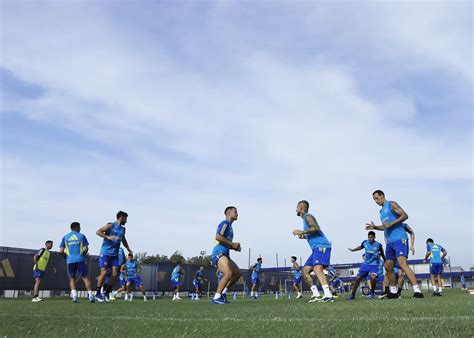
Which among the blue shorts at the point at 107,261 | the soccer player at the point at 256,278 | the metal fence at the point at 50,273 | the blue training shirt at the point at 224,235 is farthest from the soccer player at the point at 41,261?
the soccer player at the point at 256,278

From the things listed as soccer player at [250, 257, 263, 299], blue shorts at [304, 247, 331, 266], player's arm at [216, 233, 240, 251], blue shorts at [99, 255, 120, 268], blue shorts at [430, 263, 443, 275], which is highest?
player's arm at [216, 233, 240, 251]

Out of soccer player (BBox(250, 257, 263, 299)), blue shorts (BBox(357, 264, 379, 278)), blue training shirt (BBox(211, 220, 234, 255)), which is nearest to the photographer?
blue training shirt (BBox(211, 220, 234, 255))

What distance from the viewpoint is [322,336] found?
10.4 feet

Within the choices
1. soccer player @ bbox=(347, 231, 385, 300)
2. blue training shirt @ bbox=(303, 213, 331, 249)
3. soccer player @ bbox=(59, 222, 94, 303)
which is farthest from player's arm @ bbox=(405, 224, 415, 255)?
soccer player @ bbox=(59, 222, 94, 303)

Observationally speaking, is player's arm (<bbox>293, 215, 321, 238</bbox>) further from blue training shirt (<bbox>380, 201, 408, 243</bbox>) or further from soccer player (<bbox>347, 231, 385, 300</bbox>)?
soccer player (<bbox>347, 231, 385, 300</bbox>)

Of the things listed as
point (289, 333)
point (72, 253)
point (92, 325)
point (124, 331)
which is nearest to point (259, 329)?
point (289, 333)

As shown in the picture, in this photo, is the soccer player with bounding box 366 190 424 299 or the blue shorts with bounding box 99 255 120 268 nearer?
the soccer player with bounding box 366 190 424 299

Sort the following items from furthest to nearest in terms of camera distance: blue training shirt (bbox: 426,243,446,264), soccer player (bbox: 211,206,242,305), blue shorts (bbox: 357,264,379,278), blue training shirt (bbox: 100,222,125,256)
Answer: blue training shirt (bbox: 426,243,446,264) < blue shorts (bbox: 357,264,379,278) < blue training shirt (bbox: 100,222,125,256) < soccer player (bbox: 211,206,242,305)

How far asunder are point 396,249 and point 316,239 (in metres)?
1.86

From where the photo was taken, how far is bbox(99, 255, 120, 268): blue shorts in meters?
10.8

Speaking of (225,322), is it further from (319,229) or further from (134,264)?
(134,264)

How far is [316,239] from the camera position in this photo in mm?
9484

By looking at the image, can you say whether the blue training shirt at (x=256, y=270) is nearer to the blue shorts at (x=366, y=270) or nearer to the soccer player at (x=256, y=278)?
the soccer player at (x=256, y=278)

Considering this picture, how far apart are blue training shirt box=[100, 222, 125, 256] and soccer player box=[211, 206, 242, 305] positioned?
11.1 feet
